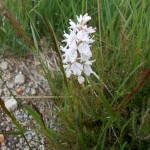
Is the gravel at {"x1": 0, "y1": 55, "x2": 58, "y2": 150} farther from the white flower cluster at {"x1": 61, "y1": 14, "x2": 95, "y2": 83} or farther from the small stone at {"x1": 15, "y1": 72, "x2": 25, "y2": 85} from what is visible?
the white flower cluster at {"x1": 61, "y1": 14, "x2": 95, "y2": 83}

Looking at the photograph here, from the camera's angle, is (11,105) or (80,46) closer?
(80,46)

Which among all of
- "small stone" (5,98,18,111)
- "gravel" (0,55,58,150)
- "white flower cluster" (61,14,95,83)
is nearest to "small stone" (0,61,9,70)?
"gravel" (0,55,58,150)

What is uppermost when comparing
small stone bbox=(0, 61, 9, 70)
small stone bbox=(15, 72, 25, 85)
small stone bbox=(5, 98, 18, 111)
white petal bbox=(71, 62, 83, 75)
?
small stone bbox=(0, 61, 9, 70)

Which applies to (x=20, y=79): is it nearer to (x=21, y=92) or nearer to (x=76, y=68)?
(x=21, y=92)

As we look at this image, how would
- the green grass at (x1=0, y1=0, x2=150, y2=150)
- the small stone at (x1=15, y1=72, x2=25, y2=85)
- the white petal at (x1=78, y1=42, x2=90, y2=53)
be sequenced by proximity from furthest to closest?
1. the small stone at (x1=15, y1=72, x2=25, y2=85)
2. the green grass at (x1=0, y1=0, x2=150, y2=150)
3. the white petal at (x1=78, y1=42, x2=90, y2=53)

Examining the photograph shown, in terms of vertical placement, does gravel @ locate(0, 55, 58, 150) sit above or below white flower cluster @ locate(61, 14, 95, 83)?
above

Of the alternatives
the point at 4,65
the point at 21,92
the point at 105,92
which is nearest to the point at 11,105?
the point at 21,92

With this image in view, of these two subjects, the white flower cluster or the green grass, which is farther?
the green grass

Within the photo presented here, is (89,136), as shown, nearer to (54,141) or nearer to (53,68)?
(54,141)

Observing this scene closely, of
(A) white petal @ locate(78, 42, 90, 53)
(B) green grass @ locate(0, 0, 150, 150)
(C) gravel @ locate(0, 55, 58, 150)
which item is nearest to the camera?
(A) white petal @ locate(78, 42, 90, 53)

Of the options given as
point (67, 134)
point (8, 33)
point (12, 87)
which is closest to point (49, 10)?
Answer: point (8, 33)

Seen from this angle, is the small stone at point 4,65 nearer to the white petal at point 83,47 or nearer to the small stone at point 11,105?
the small stone at point 11,105

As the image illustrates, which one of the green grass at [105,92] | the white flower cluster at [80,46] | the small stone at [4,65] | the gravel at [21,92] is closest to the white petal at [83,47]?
the white flower cluster at [80,46]
